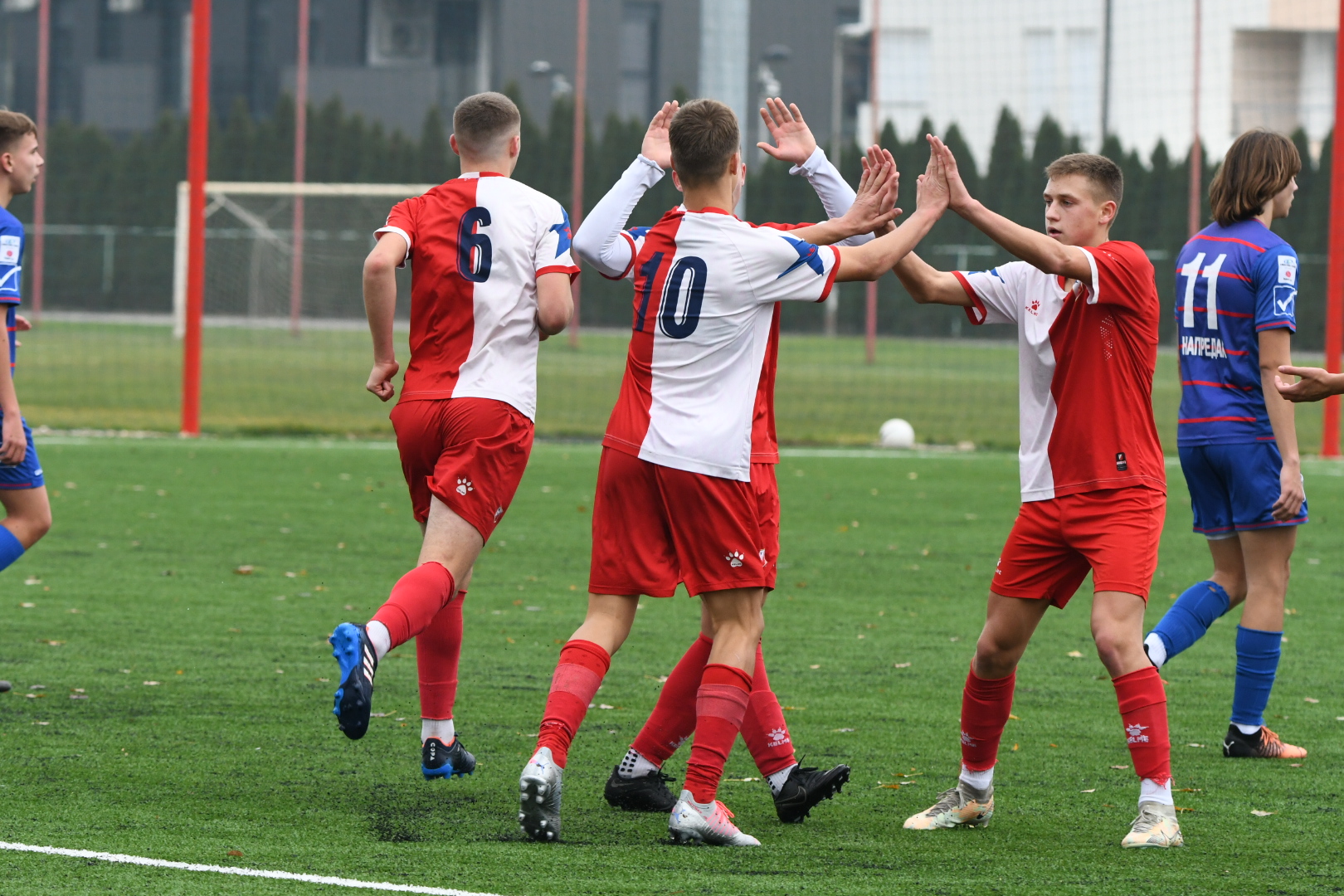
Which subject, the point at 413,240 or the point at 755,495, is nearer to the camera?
the point at 755,495

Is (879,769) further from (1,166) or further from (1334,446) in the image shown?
(1334,446)

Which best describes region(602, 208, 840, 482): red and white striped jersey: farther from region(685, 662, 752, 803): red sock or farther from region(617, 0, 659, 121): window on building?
region(617, 0, 659, 121): window on building

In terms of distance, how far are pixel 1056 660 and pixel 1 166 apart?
14.8 ft

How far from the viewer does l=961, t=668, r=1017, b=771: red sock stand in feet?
14.4

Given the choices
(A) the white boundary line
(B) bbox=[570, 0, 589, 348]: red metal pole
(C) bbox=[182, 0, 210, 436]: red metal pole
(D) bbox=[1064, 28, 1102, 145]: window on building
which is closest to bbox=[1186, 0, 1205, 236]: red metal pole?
(D) bbox=[1064, 28, 1102, 145]: window on building

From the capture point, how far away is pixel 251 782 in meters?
4.56

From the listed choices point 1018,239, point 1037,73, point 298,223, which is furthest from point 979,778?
point 298,223

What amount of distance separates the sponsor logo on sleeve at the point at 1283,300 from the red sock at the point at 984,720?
1.58m

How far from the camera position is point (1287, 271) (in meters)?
5.15

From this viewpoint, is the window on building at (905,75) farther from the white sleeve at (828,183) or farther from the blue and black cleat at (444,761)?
the blue and black cleat at (444,761)

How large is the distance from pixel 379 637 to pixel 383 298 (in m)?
1.04

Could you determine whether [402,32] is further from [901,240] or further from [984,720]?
[984,720]

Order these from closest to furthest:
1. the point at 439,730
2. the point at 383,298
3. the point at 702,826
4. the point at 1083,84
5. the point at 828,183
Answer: the point at 702,826 → the point at 828,183 → the point at 383,298 → the point at 439,730 → the point at 1083,84

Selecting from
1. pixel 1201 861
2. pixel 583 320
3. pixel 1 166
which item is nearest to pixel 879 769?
pixel 1201 861
